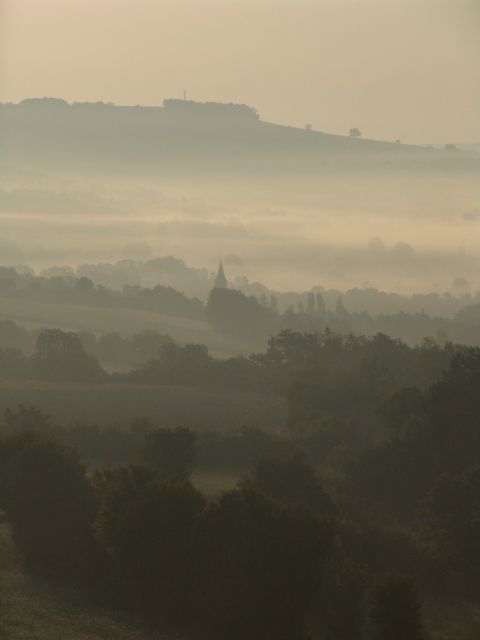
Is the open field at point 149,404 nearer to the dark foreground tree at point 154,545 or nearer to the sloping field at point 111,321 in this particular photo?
the dark foreground tree at point 154,545

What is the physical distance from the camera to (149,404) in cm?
7675

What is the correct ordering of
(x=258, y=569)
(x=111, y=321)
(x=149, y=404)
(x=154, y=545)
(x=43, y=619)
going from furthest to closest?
(x=111, y=321) < (x=149, y=404) < (x=154, y=545) < (x=258, y=569) < (x=43, y=619)

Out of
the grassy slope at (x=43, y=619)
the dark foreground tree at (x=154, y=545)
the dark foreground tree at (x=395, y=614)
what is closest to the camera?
the grassy slope at (x=43, y=619)

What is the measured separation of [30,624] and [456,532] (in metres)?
16.7

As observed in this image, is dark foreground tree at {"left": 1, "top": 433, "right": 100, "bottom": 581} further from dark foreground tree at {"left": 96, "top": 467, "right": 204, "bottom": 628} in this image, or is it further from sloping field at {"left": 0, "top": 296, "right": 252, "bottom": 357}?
sloping field at {"left": 0, "top": 296, "right": 252, "bottom": 357}

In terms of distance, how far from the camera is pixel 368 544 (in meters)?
45.6

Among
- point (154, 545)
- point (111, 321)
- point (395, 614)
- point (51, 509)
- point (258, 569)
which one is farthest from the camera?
point (111, 321)

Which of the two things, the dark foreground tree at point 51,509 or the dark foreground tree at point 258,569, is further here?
the dark foreground tree at point 51,509

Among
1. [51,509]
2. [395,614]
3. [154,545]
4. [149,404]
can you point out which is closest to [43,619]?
[154,545]

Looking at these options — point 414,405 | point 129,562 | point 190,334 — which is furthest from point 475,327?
point 129,562

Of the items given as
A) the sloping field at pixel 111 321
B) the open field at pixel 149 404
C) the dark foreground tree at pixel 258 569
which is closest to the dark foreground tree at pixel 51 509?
the dark foreground tree at pixel 258 569

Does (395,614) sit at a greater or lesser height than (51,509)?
lesser

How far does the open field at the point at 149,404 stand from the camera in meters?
72.3

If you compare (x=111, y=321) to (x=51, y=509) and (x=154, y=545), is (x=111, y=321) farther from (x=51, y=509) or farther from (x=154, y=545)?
(x=154, y=545)
